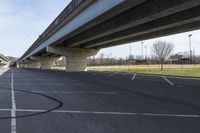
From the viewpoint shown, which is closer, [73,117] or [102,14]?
[73,117]

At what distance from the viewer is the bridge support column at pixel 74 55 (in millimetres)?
46875

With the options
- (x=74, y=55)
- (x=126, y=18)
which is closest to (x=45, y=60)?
(x=74, y=55)

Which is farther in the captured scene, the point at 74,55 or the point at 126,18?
the point at 74,55

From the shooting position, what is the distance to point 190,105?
10.8 metres

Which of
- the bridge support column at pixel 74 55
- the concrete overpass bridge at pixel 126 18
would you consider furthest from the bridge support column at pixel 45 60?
the concrete overpass bridge at pixel 126 18

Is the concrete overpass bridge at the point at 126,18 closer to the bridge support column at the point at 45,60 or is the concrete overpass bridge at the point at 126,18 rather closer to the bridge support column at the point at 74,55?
the bridge support column at the point at 74,55

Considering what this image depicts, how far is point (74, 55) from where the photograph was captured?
4744 centimetres

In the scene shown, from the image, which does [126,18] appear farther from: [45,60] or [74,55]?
[45,60]

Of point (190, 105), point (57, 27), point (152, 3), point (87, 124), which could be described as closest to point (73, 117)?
point (87, 124)

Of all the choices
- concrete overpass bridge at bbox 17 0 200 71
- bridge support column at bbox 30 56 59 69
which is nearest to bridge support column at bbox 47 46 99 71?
concrete overpass bridge at bbox 17 0 200 71

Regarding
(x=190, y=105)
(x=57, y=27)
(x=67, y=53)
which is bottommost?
(x=190, y=105)

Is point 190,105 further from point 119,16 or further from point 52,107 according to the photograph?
point 119,16

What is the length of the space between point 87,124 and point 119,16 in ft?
53.6

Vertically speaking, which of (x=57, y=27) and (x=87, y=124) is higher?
(x=57, y=27)
